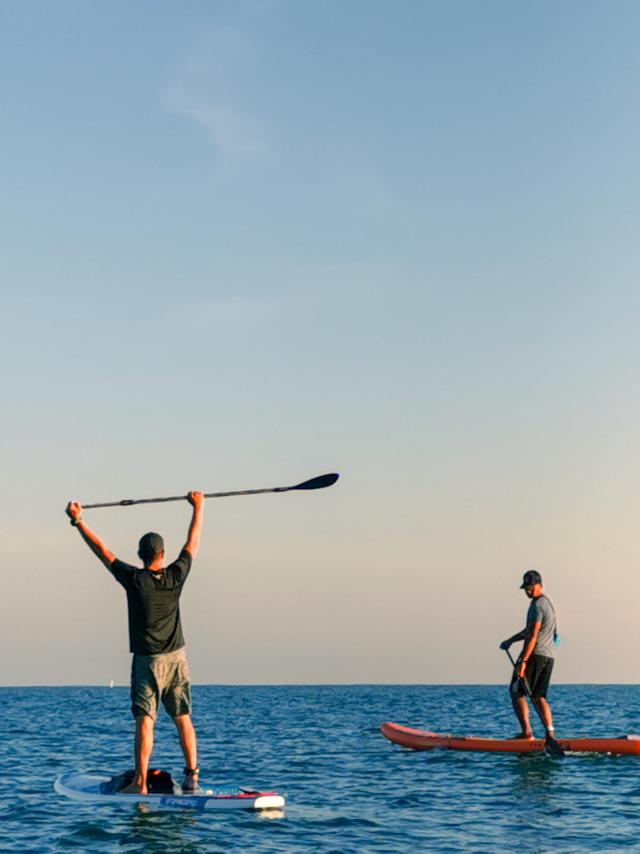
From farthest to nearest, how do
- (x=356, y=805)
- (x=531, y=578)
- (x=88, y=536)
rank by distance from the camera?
(x=531, y=578), (x=356, y=805), (x=88, y=536)

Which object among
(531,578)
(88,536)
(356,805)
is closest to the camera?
(88,536)

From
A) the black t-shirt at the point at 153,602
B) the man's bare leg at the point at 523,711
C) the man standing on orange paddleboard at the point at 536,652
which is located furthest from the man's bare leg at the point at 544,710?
the black t-shirt at the point at 153,602

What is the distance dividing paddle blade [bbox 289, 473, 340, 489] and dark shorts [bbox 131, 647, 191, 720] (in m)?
2.63

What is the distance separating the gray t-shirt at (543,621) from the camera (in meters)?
18.4

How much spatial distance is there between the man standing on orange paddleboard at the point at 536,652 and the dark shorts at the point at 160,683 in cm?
789

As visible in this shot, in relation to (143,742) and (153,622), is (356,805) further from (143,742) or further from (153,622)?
(153,622)

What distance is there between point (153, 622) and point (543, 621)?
28.3 feet

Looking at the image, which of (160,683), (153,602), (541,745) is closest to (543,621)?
(541,745)

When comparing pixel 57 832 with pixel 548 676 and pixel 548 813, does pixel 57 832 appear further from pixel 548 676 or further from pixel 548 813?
pixel 548 676

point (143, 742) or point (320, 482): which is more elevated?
point (320, 482)

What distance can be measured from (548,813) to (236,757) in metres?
9.08

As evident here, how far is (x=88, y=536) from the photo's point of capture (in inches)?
458

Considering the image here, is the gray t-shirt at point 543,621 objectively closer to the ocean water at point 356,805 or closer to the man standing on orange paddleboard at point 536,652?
the man standing on orange paddleboard at point 536,652

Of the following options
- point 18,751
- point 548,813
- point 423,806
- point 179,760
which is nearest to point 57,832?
point 423,806
